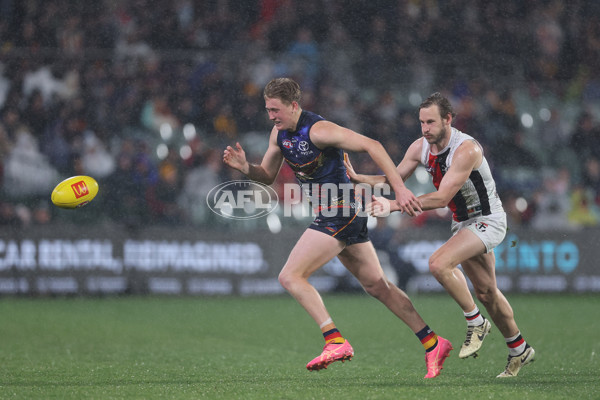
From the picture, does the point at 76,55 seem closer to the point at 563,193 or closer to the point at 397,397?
the point at 563,193

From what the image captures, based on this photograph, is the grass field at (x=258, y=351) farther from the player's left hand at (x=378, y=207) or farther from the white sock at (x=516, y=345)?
the player's left hand at (x=378, y=207)

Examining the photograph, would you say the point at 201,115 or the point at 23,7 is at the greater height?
the point at 23,7

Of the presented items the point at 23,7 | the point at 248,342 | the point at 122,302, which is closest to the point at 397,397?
the point at 248,342

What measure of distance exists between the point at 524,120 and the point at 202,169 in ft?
20.2

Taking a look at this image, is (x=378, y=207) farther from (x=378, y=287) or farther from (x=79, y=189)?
(x=79, y=189)

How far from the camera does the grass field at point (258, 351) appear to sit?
6.45 metres

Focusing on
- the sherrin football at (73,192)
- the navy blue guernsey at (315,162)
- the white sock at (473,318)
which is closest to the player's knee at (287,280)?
the navy blue guernsey at (315,162)

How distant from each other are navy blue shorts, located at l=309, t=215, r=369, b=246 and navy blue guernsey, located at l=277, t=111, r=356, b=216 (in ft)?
0.36

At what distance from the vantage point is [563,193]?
15617 mm

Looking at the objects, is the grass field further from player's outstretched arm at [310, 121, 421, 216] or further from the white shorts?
player's outstretched arm at [310, 121, 421, 216]

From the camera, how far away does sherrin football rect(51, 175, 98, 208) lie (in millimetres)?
8094

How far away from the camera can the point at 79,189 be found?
8203 millimetres

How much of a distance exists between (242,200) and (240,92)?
227 centimetres

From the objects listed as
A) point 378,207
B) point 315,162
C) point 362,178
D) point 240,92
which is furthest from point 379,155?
point 240,92
